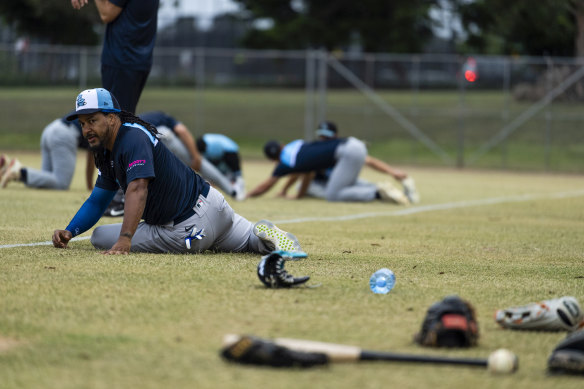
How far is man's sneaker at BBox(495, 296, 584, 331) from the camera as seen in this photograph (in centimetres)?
450

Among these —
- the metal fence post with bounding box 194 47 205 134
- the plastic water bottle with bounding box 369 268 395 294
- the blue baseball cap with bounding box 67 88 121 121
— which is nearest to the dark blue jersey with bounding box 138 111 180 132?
the blue baseball cap with bounding box 67 88 121 121

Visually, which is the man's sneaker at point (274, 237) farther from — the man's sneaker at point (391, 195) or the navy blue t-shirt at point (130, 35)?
the man's sneaker at point (391, 195)

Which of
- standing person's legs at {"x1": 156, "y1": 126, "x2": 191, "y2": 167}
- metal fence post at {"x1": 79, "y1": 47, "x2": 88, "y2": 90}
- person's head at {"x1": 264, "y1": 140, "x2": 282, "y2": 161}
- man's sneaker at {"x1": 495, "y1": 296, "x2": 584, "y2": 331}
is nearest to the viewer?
man's sneaker at {"x1": 495, "y1": 296, "x2": 584, "y2": 331}

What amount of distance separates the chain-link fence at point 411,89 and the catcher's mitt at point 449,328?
21.3 metres

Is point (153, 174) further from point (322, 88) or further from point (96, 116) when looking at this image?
point (322, 88)

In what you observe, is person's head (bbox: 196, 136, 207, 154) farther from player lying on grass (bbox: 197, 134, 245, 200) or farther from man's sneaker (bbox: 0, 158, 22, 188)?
man's sneaker (bbox: 0, 158, 22, 188)

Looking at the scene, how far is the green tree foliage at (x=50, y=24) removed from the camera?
46.1 metres

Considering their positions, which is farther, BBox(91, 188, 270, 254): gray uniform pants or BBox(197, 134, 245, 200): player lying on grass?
BBox(197, 134, 245, 200): player lying on grass

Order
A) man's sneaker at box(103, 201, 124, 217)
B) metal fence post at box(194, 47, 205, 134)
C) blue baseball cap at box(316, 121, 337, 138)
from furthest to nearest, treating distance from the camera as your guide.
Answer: metal fence post at box(194, 47, 205, 134) → blue baseball cap at box(316, 121, 337, 138) → man's sneaker at box(103, 201, 124, 217)

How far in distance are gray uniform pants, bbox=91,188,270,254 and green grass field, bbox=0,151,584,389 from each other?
0.49 ft

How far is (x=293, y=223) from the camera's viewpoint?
9969 mm

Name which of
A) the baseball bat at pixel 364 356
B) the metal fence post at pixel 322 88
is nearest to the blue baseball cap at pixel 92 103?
the baseball bat at pixel 364 356

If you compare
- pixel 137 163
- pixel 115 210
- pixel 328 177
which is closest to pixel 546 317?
pixel 137 163

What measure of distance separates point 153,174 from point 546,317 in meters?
3.01
